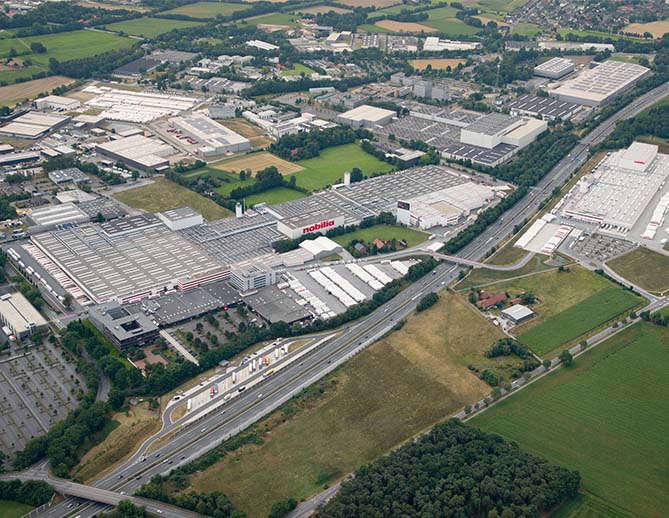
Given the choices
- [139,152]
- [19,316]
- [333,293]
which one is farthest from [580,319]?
[139,152]

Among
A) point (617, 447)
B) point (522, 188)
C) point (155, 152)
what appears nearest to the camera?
point (617, 447)

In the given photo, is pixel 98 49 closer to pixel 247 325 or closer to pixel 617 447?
pixel 247 325

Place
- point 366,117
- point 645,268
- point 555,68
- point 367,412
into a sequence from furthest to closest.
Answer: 1. point 555,68
2. point 366,117
3. point 645,268
4. point 367,412

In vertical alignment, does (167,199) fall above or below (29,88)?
above

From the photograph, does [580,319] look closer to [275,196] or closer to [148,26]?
[275,196]

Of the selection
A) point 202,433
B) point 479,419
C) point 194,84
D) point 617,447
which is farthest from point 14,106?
point 617,447

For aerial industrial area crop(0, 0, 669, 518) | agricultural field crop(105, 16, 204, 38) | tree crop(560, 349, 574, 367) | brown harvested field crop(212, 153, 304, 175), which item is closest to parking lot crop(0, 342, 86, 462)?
aerial industrial area crop(0, 0, 669, 518)

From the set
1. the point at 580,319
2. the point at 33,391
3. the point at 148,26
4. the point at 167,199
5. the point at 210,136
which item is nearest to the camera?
the point at 33,391

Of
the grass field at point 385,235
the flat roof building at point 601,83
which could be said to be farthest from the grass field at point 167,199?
the flat roof building at point 601,83
